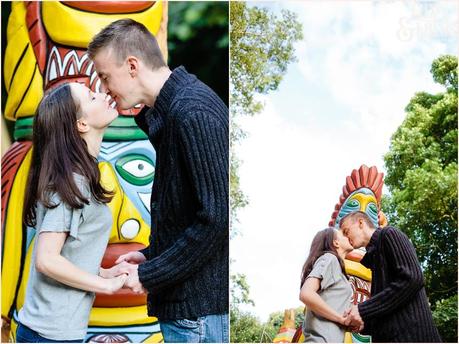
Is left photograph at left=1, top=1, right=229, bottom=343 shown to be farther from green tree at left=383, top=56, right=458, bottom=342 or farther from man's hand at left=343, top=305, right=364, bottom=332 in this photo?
green tree at left=383, top=56, right=458, bottom=342

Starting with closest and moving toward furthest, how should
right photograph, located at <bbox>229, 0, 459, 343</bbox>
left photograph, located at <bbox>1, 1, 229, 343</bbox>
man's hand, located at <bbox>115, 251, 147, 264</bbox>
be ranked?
left photograph, located at <bbox>1, 1, 229, 343</bbox> → man's hand, located at <bbox>115, 251, 147, 264</bbox> → right photograph, located at <bbox>229, 0, 459, 343</bbox>

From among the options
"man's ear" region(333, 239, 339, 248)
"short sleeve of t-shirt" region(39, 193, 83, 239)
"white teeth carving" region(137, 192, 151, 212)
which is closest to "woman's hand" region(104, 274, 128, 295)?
Result: "short sleeve of t-shirt" region(39, 193, 83, 239)

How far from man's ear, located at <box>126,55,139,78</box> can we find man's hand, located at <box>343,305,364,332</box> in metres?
1.87

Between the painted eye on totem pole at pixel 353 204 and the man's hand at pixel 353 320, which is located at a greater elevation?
the painted eye on totem pole at pixel 353 204

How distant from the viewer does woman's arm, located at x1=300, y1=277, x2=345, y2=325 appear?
4.77m

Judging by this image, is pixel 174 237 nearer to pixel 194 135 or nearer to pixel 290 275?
pixel 194 135

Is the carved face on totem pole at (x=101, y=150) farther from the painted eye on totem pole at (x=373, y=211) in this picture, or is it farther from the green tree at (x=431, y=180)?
the green tree at (x=431, y=180)

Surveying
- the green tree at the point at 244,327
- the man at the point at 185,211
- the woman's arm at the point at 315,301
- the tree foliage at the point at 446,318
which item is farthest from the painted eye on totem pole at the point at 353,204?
the man at the point at 185,211

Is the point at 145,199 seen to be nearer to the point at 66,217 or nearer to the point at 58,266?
the point at 66,217

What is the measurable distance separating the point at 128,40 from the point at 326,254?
5.65ft

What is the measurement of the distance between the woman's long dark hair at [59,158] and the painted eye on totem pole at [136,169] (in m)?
0.28

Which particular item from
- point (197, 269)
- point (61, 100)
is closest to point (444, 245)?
point (197, 269)

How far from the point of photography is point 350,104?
5004mm

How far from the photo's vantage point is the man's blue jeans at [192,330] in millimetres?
3809
